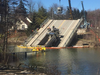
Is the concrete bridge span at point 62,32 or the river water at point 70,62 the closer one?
the river water at point 70,62

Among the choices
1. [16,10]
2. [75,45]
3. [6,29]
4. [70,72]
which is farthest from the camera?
[75,45]

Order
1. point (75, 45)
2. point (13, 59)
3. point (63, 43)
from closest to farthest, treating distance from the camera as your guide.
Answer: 1. point (13, 59)
2. point (63, 43)
3. point (75, 45)

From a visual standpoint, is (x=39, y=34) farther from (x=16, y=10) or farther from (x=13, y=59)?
(x=16, y=10)

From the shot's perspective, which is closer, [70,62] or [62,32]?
[70,62]

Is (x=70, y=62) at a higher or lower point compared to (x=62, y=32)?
lower

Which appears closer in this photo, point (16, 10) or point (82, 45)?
point (16, 10)

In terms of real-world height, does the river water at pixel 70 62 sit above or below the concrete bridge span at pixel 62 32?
below

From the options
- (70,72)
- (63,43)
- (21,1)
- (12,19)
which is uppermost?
(21,1)

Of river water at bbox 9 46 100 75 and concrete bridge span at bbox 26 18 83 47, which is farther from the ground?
concrete bridge span at bbox 26 18 83 47

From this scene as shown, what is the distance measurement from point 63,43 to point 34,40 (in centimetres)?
750

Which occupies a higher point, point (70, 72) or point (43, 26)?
point (43, 26)

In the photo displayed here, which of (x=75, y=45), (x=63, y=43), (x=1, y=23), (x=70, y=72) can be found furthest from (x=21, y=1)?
(x=75, y=45)

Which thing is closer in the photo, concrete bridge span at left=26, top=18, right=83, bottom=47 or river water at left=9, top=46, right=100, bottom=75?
river water at left=9, top=46, right=100, bottom=75

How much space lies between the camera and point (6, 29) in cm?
1285
